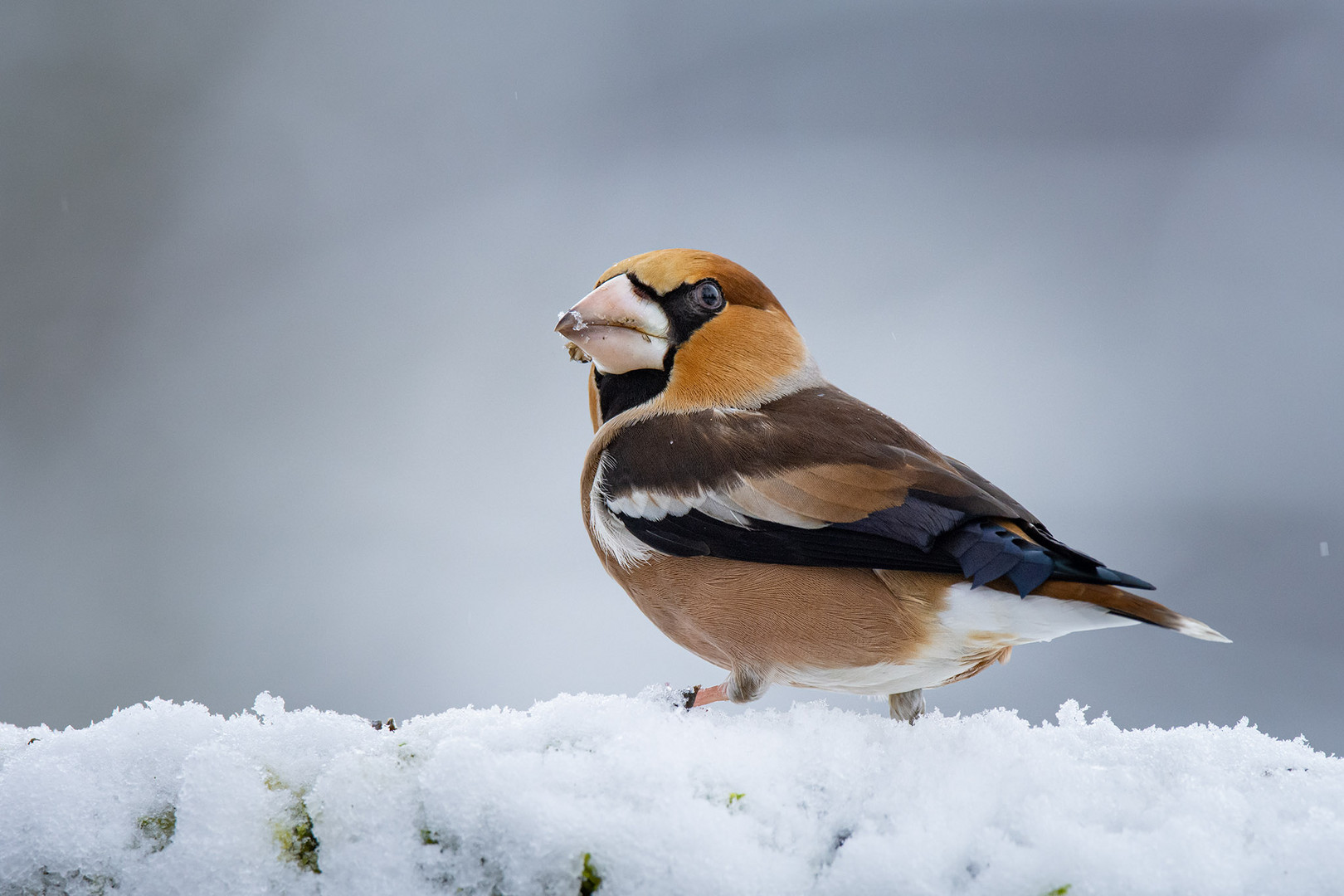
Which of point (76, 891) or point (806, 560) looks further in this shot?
point (806, 560)

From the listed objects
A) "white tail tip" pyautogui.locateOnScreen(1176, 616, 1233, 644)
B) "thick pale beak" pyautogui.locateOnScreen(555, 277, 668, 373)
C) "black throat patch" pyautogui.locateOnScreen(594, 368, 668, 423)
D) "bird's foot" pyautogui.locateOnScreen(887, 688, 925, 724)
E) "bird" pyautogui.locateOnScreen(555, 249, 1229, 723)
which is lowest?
"bird's foot" pyautogui.locateOnScreen(887, 688, 925, 724)

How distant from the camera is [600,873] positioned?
0.86 metres

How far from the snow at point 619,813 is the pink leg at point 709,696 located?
0.43 m

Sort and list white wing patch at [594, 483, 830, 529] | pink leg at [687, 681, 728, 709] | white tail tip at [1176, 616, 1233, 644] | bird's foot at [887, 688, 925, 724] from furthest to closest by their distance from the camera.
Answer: bird's foot at [887, 688, 925, 724] → pink leg at [687, 681, 728, 709] → white wing patch at [594, 483, 830, 529] → white tail tip at [1176, 616, 1233, 644]

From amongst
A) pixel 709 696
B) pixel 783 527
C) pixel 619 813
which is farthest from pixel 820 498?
pixel 619 813

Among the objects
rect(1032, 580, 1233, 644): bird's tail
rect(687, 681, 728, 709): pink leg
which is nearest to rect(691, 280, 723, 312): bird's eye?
rect(687, 681, 728, 709): pink leg

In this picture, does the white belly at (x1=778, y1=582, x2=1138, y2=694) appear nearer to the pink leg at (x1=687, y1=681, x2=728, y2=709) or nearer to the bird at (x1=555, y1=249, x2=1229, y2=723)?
the bird at (x1=555, y1=249, x2=1229, y2=723)

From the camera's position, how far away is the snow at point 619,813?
2.84 feet

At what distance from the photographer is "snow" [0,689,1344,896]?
0.86 m

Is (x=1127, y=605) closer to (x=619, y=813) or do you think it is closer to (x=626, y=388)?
(x=619, y=813)

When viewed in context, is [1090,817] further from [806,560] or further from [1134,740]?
[806,560]

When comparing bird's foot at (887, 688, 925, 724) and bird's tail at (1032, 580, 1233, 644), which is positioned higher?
bird's tail at (1032, 580, 1233, 644)

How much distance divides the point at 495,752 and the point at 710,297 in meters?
1.03

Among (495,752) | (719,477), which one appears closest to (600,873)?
(495,752)
